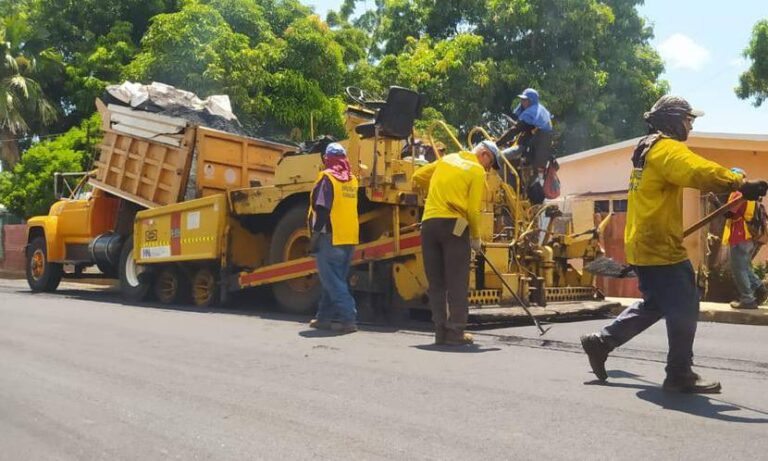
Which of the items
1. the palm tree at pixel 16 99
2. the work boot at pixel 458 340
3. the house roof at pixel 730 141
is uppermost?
the palm tree at pixel 16 99

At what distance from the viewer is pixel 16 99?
78.7 feet

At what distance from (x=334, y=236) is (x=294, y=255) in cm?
175

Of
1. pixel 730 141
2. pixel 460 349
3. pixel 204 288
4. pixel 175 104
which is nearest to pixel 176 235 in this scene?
pixel 204 288

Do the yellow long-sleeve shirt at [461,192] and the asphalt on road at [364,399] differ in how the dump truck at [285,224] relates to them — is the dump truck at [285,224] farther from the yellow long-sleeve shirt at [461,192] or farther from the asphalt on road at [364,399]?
the yellow long-sleeve shirt at [461,192]

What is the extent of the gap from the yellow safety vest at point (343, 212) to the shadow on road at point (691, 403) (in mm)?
3204

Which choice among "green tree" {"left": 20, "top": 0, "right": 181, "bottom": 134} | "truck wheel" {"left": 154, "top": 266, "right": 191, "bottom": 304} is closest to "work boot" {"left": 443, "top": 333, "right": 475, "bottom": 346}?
"truck wheel" {"left": 154, "top": 266, "right": 191, "bottom": 304}

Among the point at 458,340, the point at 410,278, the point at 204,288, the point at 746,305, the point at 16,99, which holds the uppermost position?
the point at 16,99

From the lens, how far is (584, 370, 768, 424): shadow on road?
3.94 metres

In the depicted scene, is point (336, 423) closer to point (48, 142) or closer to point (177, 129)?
point (177, 129)

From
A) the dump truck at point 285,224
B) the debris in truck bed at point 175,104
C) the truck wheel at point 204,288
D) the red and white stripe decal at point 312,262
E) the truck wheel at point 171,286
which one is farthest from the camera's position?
the debris in truck bed at point 175,104

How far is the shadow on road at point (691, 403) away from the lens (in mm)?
3936

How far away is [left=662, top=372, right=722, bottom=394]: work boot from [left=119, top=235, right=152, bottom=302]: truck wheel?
843 centimetres

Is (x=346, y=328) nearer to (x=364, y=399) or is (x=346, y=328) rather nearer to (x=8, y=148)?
(x=364, y=399)

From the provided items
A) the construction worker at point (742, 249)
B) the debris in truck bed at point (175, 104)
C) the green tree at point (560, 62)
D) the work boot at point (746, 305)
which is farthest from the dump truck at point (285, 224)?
the green tree at point (560, 62)
